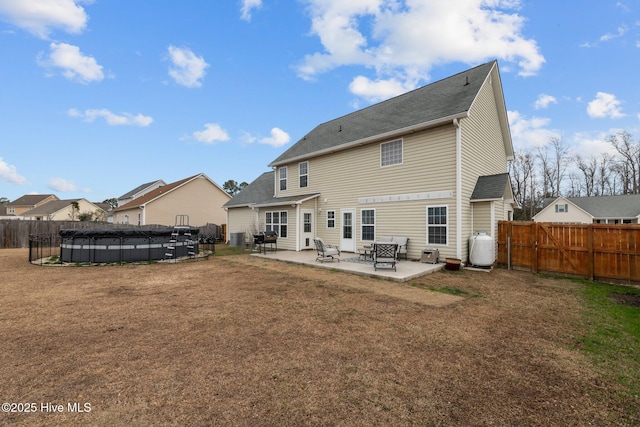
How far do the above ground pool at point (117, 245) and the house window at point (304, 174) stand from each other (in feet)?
24.2

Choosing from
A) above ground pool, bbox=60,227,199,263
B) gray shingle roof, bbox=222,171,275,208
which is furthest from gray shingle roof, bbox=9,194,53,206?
above ground pool, bbox=60,227,199,263

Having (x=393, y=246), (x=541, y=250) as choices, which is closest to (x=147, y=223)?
(x=393, y=246)

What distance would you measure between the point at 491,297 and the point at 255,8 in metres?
14.7

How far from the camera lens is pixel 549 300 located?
253 inches

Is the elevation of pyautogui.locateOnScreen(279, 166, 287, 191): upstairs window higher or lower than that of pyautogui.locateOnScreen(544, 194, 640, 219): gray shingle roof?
higher

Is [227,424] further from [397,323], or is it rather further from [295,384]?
[397,323]

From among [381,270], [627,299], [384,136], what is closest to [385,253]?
[381,270]

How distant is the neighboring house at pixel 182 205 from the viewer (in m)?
25.9

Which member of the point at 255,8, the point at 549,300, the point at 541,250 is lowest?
the point at 549,300

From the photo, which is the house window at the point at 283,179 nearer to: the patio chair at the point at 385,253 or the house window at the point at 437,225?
the house window at the point at 437,225

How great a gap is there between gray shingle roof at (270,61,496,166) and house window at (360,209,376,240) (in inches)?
140

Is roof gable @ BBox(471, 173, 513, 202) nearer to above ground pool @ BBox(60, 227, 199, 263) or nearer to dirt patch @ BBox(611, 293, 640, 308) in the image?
dirt patch @ BBox(611, 293, 640, 308)

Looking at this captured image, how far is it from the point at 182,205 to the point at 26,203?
187 feet

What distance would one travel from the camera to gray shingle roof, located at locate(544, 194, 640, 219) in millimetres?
29406
